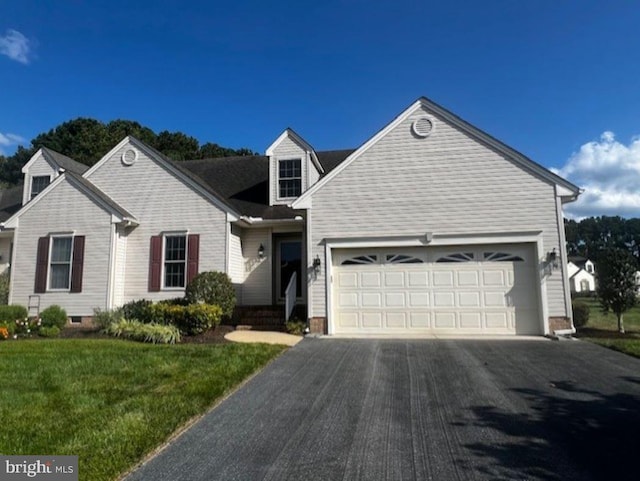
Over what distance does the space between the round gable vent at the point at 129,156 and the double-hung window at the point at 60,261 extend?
3.15 meters

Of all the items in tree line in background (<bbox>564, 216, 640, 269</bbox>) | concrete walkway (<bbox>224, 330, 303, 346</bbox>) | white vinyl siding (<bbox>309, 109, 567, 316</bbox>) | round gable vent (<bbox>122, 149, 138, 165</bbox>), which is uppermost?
tree line in background (<bbox>564, 216, 640, 269</bbox>)

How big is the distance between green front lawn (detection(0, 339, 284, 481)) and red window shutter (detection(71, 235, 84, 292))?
392 centimetres

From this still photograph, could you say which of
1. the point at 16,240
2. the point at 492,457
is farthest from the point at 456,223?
the point at 16,240

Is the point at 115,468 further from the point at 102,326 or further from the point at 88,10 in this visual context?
the point at 88,10

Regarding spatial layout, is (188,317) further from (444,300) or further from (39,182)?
(39,182)

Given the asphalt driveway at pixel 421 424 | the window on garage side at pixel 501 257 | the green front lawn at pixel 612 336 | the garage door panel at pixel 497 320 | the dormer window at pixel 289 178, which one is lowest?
the asphalt driveway at pixel 421 424

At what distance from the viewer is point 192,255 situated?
13.6 metres

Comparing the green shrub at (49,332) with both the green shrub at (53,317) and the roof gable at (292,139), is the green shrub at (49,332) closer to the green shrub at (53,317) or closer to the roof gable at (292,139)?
the green shrub at (53,317)

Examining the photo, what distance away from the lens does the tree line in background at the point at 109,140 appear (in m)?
→ 39.4

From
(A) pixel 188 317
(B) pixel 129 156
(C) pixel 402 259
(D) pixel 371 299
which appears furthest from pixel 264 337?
(B) pixel 129 156

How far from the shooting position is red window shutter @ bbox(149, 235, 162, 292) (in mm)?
13594

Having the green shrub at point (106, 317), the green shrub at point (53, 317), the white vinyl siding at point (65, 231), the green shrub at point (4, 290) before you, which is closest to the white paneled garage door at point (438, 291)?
the green shrub at point (106, 317)

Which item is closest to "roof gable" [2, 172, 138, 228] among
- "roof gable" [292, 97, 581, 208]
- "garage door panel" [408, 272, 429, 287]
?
"roof gable" [292, 97, 581, 208]

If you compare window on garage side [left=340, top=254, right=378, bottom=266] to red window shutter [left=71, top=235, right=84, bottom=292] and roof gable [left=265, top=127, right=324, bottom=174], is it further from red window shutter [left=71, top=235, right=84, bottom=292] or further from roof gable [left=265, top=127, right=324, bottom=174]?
red window shutter [left=71, top=235, right=84, bottom=292]
